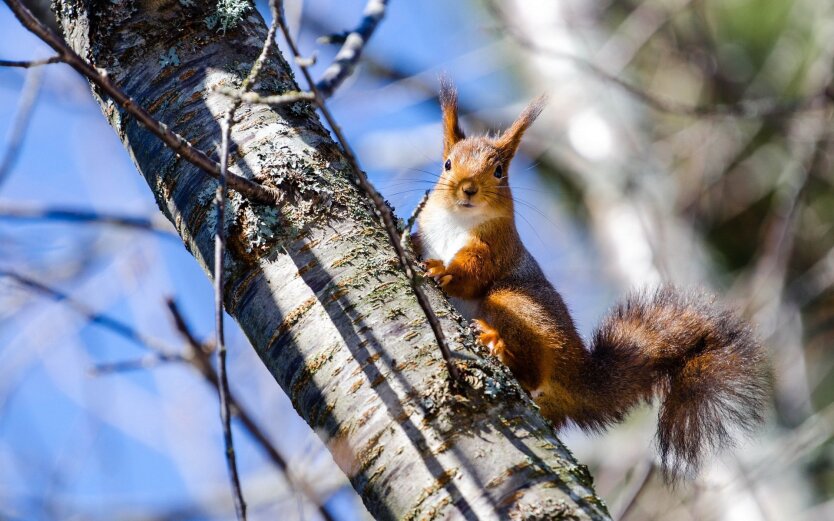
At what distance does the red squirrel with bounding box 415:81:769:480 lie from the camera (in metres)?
2.07

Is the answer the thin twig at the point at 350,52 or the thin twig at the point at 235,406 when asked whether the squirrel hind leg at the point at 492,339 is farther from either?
the thin twig at the point at 350,52

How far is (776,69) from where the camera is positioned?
5.70 m

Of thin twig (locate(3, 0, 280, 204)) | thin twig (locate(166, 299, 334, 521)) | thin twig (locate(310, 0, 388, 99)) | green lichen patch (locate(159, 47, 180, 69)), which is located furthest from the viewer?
green lichen patch (locate(159, 47, 180, 69))

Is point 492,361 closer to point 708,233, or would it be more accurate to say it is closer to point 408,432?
point 408,432

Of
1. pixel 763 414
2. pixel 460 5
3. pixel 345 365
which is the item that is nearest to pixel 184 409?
pixel 763 414

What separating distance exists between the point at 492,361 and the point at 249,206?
1.52 feet

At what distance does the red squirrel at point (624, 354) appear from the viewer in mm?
2070

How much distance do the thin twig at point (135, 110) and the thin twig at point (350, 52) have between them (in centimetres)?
20

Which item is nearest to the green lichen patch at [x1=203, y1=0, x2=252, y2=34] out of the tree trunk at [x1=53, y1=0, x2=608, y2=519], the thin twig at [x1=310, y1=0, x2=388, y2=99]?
the tree trunk at [x1=53, y1=0, x2=608, y2=519]

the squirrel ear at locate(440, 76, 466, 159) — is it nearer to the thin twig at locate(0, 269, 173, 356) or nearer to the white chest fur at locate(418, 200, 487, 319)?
the white chest fur at locate(418, 200, 487, 319)

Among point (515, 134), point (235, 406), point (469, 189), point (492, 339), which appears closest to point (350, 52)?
point (235, 406)

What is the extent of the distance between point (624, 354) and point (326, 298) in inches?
42.9

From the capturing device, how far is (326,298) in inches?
53.2

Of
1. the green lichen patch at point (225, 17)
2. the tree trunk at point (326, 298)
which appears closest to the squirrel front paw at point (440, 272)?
the tree trunk at point (326, 298)
